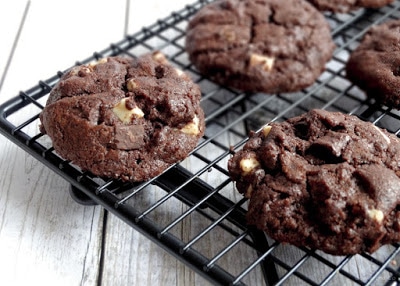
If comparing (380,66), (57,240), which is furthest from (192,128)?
(380,66)

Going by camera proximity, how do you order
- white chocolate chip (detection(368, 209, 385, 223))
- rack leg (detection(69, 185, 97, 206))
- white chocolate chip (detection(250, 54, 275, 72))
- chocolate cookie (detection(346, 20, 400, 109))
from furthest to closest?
white chocolate chip (detection(250, 54, 275, 72)) < chocolate cookie (detection(346, 20, 400, 109)) < rack leg (detection(69, 185, 97, 206)) < white chocolate chip (detection(368, 209, 385, 223))

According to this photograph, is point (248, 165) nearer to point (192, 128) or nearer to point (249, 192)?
point (249, 192)

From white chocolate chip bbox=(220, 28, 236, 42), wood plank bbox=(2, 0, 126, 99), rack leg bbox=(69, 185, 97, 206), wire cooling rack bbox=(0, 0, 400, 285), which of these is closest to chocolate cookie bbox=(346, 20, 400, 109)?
wire cooling rack bbox=(0, 0, 400, 285)

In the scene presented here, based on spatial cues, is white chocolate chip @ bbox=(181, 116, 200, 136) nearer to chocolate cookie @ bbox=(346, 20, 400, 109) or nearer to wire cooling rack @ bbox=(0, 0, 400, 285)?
wire cooling rack @ bbox=(0, 0, 400, 285)

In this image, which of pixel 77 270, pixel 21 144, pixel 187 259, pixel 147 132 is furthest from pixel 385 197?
pixel 21 144

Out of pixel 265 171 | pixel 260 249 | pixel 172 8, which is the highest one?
pixel 265 171

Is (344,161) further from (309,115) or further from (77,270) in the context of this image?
(77,270)
